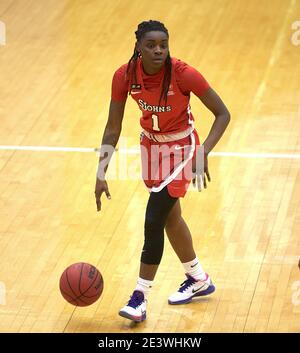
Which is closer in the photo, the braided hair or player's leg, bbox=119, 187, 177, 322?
the braided hair

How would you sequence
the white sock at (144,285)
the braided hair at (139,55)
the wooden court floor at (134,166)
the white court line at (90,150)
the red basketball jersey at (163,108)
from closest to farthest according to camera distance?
1. the braided hair at (139,55)
2. the red basketball jersey at (163,108)
3. the white sock at (144,285)
4. the wooden court floor at (134,166)
5. the white court line at (90,150)


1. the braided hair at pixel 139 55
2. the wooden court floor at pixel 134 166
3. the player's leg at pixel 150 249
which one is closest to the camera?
the braided hair at pixel 139 55

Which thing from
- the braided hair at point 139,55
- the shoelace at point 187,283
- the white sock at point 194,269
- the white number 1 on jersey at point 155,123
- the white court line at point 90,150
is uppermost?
the braided hair at point 139,55

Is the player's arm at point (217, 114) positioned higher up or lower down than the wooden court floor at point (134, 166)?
higher up

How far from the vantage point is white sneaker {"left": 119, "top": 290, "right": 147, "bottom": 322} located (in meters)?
7.73

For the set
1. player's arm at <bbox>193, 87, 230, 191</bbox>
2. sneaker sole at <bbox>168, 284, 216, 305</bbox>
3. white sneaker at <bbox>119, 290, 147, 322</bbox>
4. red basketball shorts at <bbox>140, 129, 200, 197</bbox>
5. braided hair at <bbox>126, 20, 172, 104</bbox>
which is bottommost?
sneaker sole at <bbox>168, 284, 216, 305</bbox>

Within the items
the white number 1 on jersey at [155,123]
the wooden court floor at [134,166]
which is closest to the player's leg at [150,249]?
the wooden court floor at [134,166]

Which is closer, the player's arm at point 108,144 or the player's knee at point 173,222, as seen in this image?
the player's arm at point 108,144

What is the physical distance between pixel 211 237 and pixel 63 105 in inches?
135

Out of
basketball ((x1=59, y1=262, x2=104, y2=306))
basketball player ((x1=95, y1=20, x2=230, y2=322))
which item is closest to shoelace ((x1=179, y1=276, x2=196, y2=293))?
basketball player ((x1=95, y1=20, x2=230, y2=322))

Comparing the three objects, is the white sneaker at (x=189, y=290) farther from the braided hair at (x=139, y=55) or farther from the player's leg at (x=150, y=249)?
the braided hair at (x=139, y=55)

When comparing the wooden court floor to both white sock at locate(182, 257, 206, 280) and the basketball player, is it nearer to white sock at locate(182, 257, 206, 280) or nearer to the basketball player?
white sock at locate(182, 257, 206, 280)

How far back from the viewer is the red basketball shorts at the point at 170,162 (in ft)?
24.9

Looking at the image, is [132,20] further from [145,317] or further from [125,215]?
[145,317]
